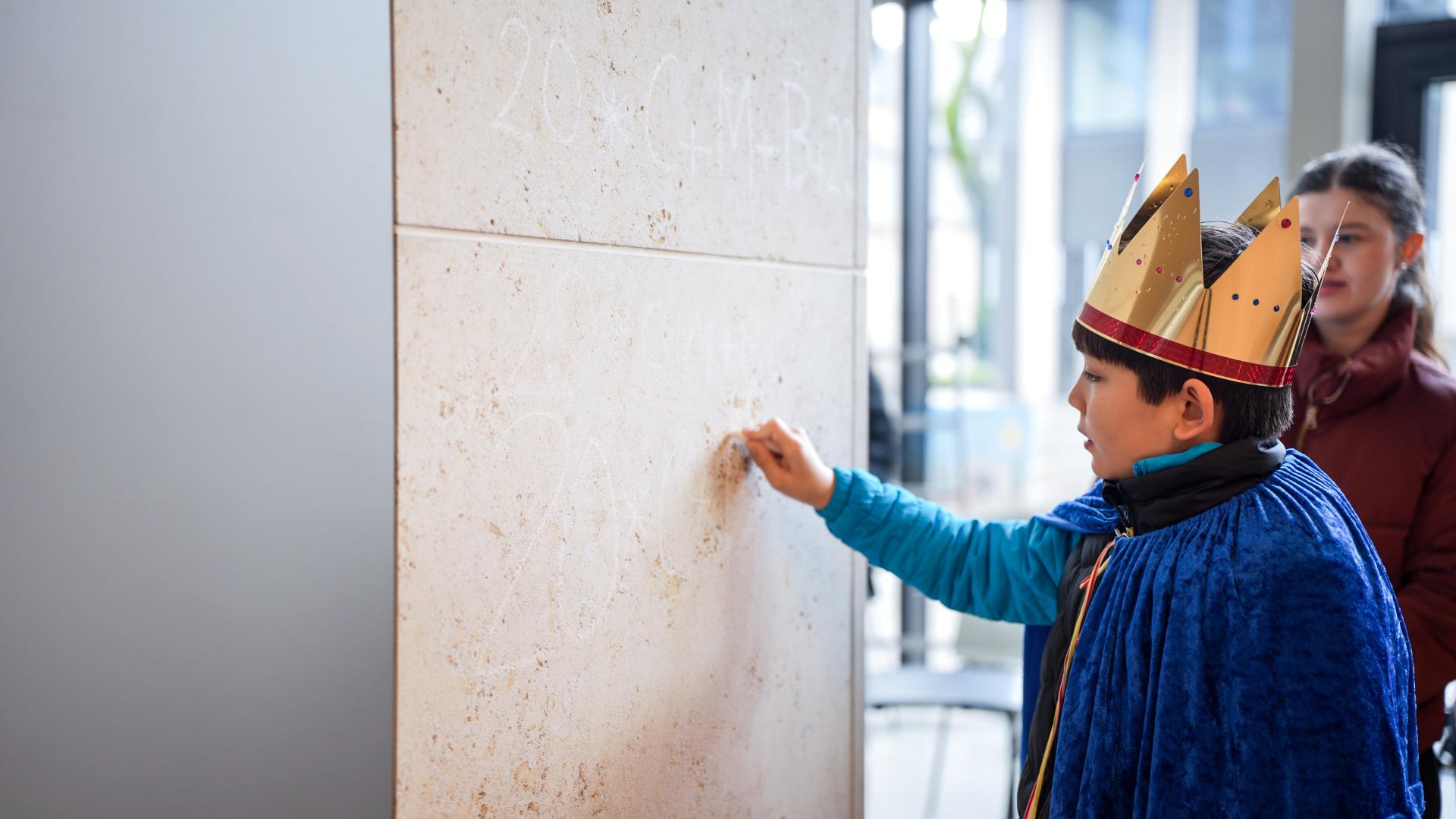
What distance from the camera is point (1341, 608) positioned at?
3.14 feet

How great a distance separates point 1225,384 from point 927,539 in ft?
1.35

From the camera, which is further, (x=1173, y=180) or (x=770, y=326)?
(x=770, y=326)

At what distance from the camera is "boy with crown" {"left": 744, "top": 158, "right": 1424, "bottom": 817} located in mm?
Result: 952

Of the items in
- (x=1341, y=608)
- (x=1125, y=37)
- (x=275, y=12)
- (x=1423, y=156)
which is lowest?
(x=1341, y=608)

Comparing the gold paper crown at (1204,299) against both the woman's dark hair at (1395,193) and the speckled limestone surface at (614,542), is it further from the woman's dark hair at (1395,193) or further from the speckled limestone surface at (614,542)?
the woman's dark hair at (1395,193)

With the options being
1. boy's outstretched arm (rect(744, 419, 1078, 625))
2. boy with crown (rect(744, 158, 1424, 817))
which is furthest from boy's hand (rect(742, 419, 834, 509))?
boy with crown (rect(744, 158, 1424, 817))

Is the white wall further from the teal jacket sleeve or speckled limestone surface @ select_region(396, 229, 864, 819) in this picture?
the teal jacket sleeve

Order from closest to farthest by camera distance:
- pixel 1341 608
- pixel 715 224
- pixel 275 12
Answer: pixel 275 12
pixel 1341 608
pixel 715 224

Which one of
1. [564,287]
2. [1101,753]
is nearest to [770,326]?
[564,287]

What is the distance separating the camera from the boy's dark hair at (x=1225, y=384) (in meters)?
1.07

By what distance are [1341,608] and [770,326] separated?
0.68 metres

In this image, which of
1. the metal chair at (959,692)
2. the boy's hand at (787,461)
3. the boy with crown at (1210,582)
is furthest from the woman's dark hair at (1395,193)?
the metal chair at (959,692)

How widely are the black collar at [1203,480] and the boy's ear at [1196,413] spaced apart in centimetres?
3

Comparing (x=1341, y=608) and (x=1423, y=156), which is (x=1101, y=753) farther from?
(x=1423, y=156)
